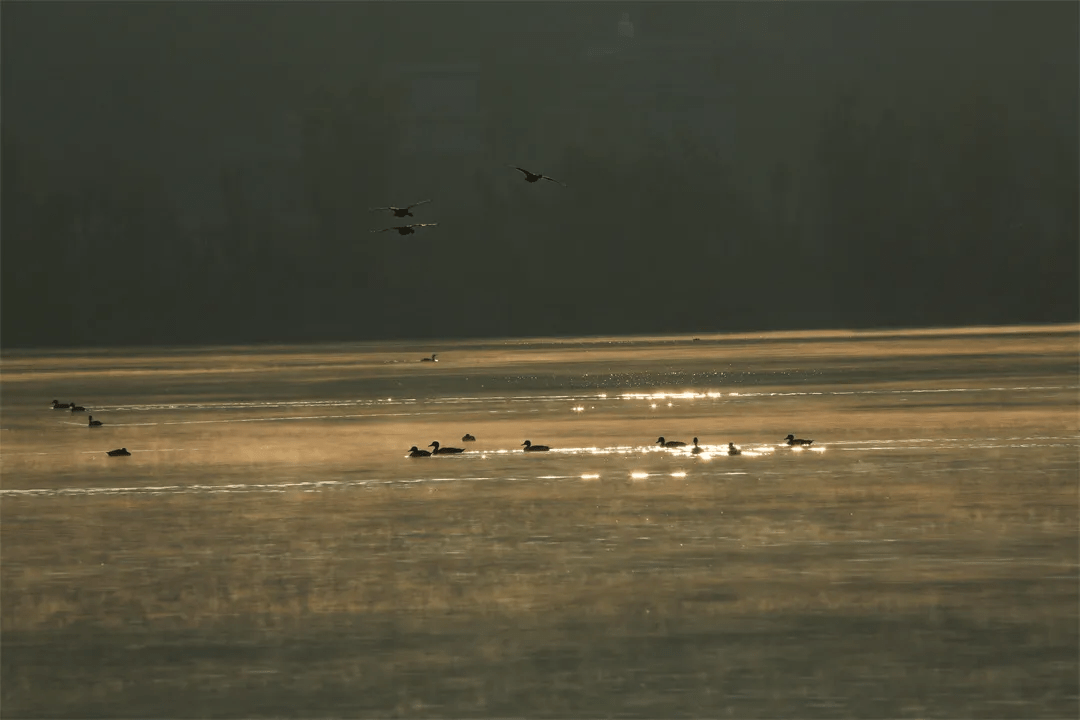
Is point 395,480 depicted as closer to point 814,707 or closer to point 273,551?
point 273,551

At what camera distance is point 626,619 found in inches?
859

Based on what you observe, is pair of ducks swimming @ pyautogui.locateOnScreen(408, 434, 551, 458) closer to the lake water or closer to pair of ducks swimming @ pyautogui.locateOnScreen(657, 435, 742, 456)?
the lake water

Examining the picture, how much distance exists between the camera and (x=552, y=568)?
2536 centimetres

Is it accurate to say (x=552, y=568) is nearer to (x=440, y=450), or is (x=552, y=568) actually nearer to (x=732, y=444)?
(x=440, y=450)

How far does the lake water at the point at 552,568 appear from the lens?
18.7 metres

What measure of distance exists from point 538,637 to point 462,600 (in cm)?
242

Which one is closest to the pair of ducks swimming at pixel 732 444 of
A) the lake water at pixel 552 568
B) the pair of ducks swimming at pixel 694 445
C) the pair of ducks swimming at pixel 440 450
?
the pair of ducks swimming at pixel 694 445

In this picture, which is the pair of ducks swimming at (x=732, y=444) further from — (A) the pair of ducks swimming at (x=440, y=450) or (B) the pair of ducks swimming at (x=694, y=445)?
(A) the pair of ducks swimming at (x=440, y=450)

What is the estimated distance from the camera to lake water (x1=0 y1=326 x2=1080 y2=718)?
61.4 ft

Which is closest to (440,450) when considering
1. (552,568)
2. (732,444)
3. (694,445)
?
(694,445)

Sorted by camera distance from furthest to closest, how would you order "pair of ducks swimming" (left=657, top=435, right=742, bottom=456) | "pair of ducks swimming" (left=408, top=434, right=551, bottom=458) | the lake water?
"pair of ducks swimming" (left=408, top=434, right=551, bottom=458)
"pair of ducks swimming" (left=657, top=435, right=742, bottom=456)
the lake water

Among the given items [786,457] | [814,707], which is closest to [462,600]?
[814,707]

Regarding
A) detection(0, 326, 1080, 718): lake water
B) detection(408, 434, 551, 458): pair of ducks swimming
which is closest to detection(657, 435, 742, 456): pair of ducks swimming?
detection(0, 326, 1080, 718): lake water

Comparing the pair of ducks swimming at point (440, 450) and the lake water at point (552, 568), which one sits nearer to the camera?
the lake water at point (552, 568)
